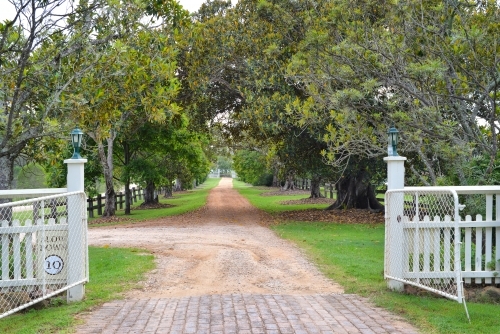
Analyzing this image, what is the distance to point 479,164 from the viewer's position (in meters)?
9.06

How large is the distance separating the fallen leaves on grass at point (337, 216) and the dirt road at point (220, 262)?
14.3 feet

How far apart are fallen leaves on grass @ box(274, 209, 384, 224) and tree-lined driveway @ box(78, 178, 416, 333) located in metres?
8.34

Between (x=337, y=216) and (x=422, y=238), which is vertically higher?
(x=422, y=238)

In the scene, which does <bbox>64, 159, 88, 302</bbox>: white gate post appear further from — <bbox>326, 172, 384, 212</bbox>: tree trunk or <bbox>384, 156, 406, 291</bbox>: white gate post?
<bbox>326, 172, 384, 212</bbox>: tree trunk

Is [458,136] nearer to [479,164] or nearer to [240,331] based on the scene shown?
[479,164]

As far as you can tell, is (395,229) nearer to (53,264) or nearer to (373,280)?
(373,280)

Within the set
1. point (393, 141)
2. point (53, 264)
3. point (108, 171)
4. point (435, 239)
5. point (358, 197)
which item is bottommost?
point (53, 264)

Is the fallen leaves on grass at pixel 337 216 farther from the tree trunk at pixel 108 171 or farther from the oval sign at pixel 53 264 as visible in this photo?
the oval sign at pixel 53 264

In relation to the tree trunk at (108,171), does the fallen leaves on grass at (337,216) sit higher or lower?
lower

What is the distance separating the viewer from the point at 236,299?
7344 mm

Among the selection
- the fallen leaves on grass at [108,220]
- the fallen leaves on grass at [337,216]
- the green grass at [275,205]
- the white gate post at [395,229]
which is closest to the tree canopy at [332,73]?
the white gate post at [395,229]

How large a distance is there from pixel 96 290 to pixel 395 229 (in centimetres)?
443

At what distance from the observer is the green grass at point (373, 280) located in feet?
20.1

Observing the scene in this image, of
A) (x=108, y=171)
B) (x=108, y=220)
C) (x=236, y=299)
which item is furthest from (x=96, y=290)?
(x=108, y=171)
